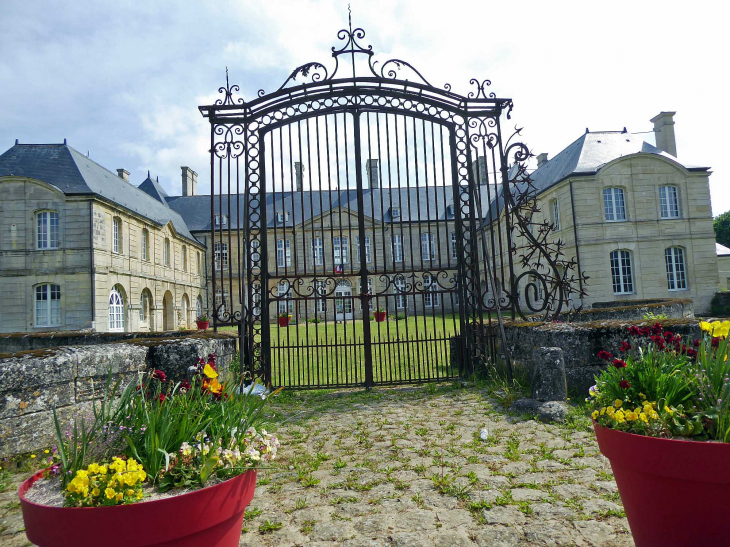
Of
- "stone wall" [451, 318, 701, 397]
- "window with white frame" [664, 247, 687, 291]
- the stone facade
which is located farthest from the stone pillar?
"window with white frame" [664, 247, 687, 291]

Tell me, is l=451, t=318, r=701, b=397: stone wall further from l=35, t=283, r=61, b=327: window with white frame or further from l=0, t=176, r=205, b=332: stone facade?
l=35, t=283, r=61, b=327: window with white frame

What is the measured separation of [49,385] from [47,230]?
1859cm

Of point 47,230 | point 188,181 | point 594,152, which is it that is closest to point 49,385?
point 47,230

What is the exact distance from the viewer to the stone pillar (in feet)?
13.7

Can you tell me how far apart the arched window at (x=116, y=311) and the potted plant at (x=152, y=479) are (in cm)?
1964

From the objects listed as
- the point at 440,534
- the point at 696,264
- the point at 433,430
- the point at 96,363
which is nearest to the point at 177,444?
the point at 440,534

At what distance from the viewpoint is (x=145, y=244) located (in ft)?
74.4

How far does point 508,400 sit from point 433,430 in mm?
1098

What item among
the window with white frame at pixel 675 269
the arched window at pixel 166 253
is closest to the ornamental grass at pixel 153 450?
the window with white frame at pixel 675 269

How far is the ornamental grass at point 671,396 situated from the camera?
1768 millimetres

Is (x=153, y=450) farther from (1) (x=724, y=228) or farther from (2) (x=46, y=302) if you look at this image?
(1) (x=724, y=228)

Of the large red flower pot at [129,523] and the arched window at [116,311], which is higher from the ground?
the arched window at [116,311]

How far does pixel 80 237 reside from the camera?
18.0m

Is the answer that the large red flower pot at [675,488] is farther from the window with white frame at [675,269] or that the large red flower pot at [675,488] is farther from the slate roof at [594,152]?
the window with white frame at [675,269]
